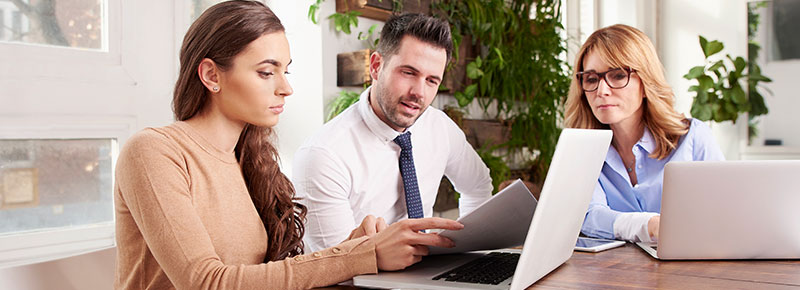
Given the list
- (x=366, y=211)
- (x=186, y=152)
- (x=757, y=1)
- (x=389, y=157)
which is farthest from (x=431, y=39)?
(x=757, y=1)

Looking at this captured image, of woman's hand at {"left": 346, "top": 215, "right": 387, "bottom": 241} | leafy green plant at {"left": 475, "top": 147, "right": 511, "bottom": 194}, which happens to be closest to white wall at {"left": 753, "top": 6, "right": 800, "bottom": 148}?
leafy green plant at {"left": 475, "top": 147, "right": 511, "bottom": 194}

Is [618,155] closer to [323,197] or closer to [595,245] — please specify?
[595,245]

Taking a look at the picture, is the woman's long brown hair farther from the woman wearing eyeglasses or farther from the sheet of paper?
the woman wearing eyeglasses

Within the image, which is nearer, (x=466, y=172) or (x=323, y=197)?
(x=323, y=197)

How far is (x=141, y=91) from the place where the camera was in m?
2.12

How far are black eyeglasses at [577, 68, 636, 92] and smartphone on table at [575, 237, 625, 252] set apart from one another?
64cm

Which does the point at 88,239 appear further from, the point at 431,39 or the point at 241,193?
the point at 431,39

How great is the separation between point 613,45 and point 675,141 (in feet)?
1.19

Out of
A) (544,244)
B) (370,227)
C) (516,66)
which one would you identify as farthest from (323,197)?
(516,66)

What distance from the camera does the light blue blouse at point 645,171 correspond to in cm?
206

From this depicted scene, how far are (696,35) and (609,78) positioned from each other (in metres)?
2.82

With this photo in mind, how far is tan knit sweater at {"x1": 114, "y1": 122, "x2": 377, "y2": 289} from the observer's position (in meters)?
1.12

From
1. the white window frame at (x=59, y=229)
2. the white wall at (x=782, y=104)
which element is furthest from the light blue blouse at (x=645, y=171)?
the white wall at (x=782, y=104)

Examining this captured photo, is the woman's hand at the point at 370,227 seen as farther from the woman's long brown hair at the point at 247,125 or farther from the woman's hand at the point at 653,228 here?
the woman's hand at the point at 653,228
